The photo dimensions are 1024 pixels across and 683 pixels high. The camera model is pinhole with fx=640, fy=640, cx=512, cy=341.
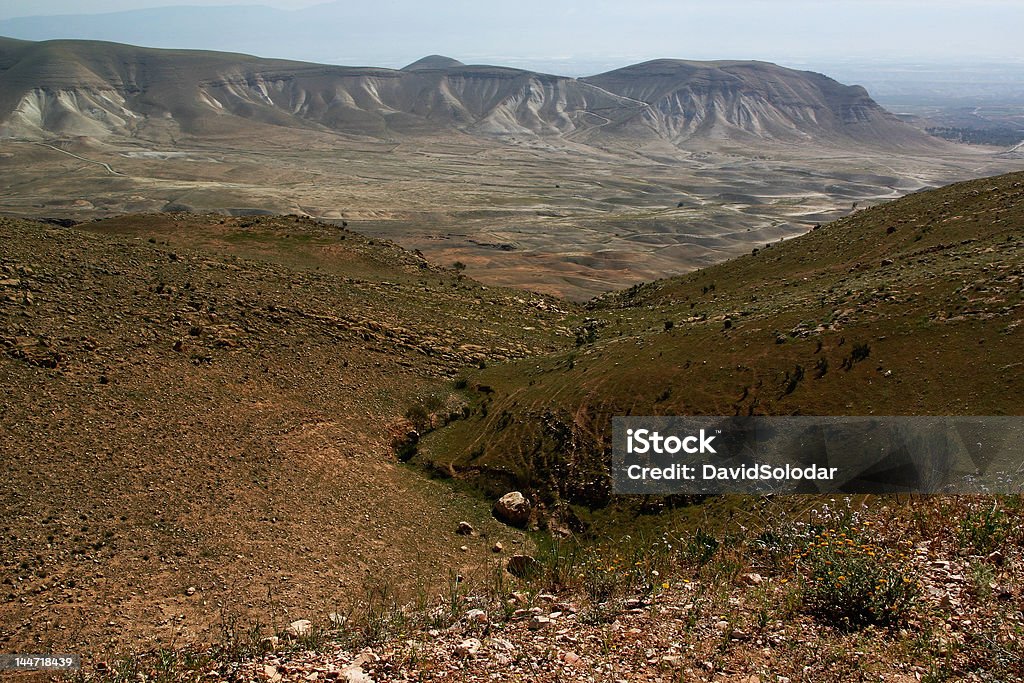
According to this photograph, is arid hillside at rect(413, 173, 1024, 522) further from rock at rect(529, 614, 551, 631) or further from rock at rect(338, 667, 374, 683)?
rock at rect(338, 667, 374, 683)

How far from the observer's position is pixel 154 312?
2011 cm

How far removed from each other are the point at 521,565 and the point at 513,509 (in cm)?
361

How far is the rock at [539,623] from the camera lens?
23.5 ft

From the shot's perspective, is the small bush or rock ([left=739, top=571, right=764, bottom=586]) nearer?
the small bush

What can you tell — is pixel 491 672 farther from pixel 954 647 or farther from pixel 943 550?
pixel 943 550

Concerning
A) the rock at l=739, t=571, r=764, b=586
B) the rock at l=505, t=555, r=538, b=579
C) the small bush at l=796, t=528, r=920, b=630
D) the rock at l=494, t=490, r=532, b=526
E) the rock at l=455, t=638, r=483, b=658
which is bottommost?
the rock at l=494, t=490, r=532, b=526

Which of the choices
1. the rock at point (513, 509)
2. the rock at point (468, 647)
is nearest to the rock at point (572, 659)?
the rock at point (468, 647)

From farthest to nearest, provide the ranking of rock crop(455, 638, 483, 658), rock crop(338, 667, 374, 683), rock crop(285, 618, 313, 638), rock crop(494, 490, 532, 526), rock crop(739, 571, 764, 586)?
rock crop(494, 490, 532, 526)
rock crop(285, 618, 313, 638)
rock crop(739, 571, 764, 586)
rock crop(455, 638, 483, 658)
rock crop(338, 667, 374, 683)

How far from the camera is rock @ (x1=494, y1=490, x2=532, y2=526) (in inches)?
561

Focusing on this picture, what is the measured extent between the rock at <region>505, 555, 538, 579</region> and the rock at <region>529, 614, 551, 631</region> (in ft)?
9.19

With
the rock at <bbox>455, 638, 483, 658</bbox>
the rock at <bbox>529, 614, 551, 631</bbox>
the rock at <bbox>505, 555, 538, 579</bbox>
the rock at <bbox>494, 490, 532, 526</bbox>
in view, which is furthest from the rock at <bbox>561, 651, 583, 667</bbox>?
the rock at <bbox>494, 490, 532, 526</bbox>

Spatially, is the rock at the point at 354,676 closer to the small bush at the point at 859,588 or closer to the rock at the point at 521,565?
the rock at the point at 521,565

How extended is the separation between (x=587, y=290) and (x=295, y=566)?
45.3m

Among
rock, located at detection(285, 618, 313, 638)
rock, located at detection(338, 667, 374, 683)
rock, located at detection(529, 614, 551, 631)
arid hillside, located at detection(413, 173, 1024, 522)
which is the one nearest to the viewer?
rock, located at detection(338, 667, 374, 683)
